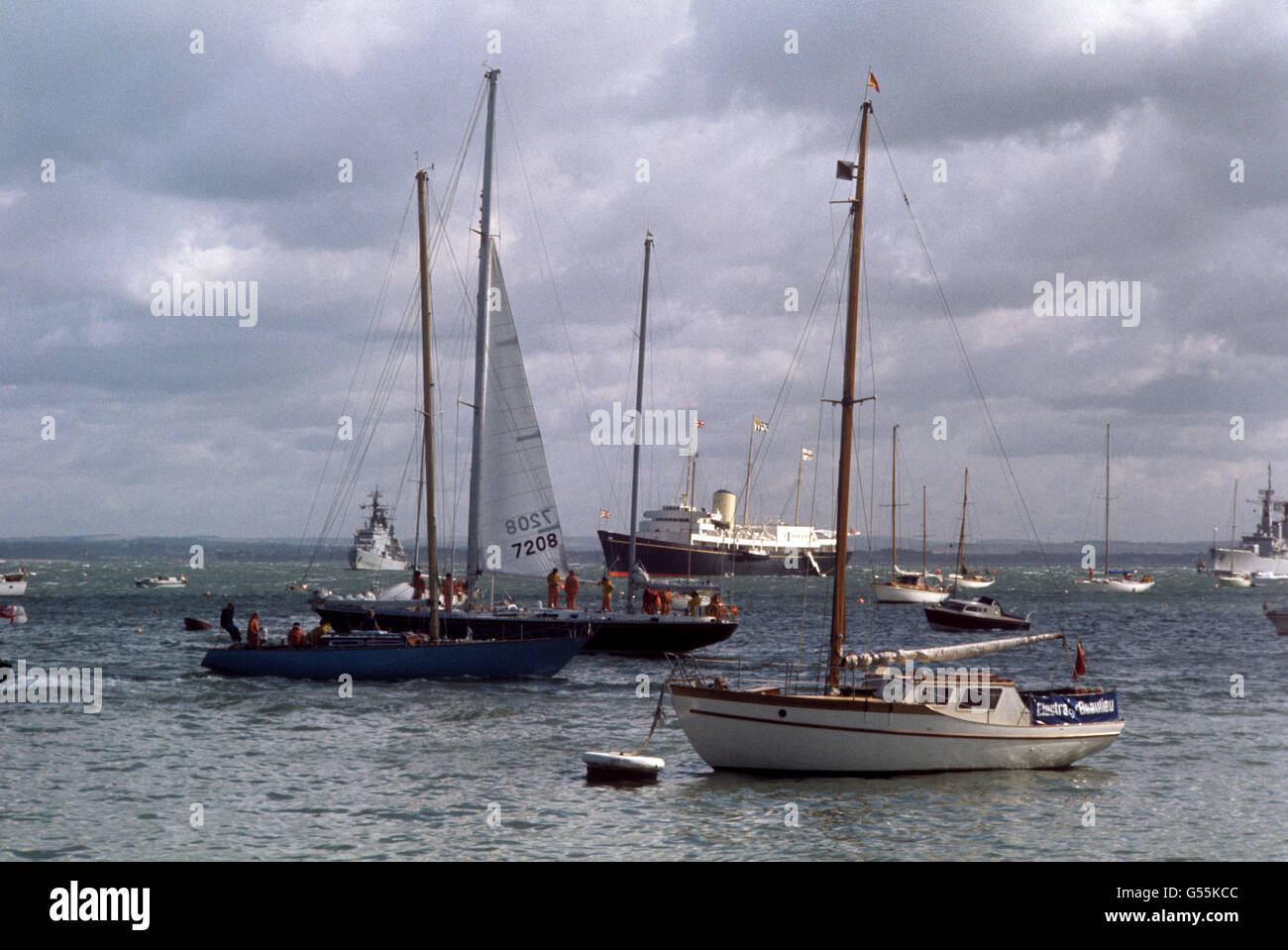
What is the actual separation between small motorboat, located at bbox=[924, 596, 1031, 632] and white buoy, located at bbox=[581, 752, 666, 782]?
169ft

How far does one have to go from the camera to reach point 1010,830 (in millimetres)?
19172

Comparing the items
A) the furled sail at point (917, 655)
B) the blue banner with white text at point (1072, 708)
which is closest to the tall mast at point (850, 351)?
the furled sail at point (917, 655)

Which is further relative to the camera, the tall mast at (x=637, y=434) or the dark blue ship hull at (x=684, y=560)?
the dark blue ship hull at (x=684, y=560)

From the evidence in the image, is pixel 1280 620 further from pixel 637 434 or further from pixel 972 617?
pixel 637 434

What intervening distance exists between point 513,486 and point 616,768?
21.3 meters

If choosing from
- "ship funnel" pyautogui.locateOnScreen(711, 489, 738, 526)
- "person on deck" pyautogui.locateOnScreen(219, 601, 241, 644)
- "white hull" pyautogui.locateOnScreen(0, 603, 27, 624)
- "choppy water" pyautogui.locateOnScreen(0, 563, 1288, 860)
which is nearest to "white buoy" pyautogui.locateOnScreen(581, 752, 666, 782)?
"choppy water" pyautogui.locateOnScreen(0, 563, 1288, 860)

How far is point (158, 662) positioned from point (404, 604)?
982 cm

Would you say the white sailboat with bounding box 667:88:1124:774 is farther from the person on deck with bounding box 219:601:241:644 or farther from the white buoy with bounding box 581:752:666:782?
the person on deck with bounding box 219:601:241:644

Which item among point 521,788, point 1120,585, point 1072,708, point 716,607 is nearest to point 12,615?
point 716,607

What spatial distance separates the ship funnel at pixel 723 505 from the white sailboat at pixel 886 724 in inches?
6078

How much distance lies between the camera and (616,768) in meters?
22.0

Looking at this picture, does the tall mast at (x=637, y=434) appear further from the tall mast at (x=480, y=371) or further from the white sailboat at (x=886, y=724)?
the white sailboat at (x=886, y=724)

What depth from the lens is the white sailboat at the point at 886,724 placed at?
22328mm
